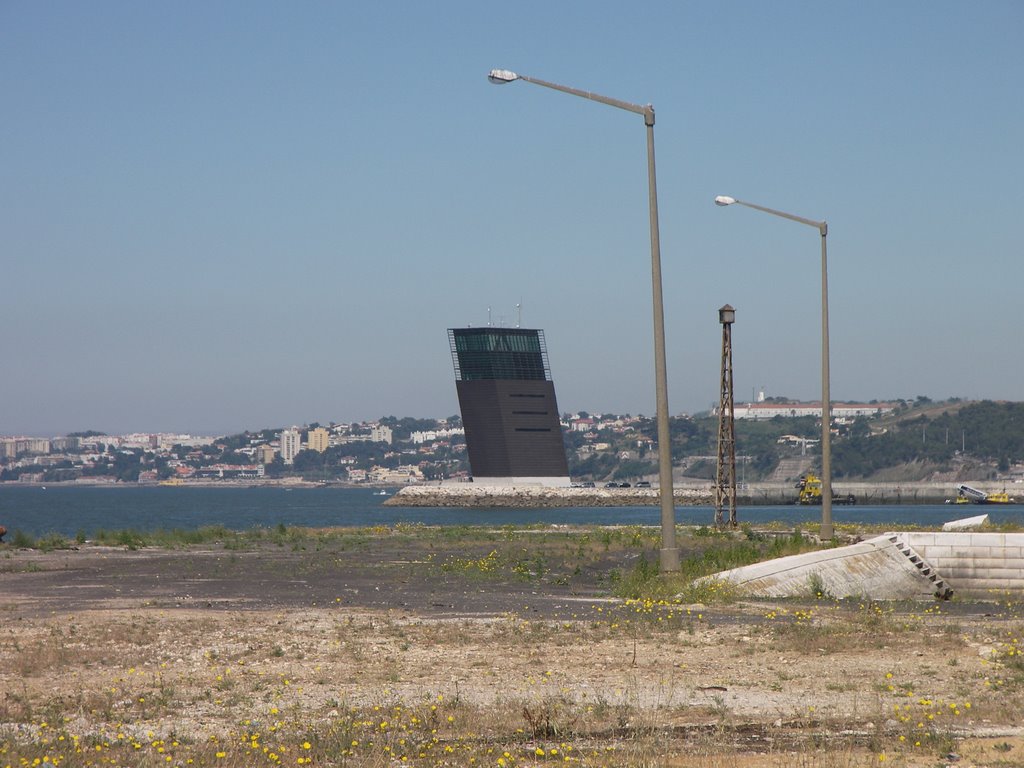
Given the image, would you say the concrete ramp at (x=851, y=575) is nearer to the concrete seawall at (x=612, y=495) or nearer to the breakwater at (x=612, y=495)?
the breakwater at (x=612, y=495)

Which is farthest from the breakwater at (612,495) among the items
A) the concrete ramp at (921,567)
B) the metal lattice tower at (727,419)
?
the concrete ramp at (921,567)

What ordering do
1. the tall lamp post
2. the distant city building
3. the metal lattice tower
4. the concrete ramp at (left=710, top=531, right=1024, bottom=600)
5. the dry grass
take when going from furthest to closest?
the distant city building → the metal lattice tower → the concrete ramp at (left=710, top=531, right=1024, bottom=600) → the tall lamp post → the dry grass

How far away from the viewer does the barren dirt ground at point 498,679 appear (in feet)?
30.6

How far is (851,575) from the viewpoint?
23719 millimetres

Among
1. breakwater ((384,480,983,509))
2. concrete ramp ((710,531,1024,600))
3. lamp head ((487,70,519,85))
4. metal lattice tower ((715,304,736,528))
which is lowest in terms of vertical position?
breakwater ((384,480,983,509))

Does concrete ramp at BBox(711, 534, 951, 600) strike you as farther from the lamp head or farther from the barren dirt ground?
the lamp head

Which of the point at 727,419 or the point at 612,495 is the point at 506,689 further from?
the point at 612,495

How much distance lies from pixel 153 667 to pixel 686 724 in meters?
5.74

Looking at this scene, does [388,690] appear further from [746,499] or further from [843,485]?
[843,485]

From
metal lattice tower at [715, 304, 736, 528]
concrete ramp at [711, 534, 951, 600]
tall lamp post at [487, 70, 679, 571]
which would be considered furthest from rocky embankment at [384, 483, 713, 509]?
tall lamp post at [487, 70, 679, 571]

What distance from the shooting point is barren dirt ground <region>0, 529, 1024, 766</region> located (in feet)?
30.6

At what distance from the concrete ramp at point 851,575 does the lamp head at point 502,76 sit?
8.45 metres

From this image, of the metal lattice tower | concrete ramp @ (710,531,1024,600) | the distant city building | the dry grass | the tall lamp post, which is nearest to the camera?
the dry grass

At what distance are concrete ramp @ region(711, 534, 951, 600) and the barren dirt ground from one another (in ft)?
4.53
